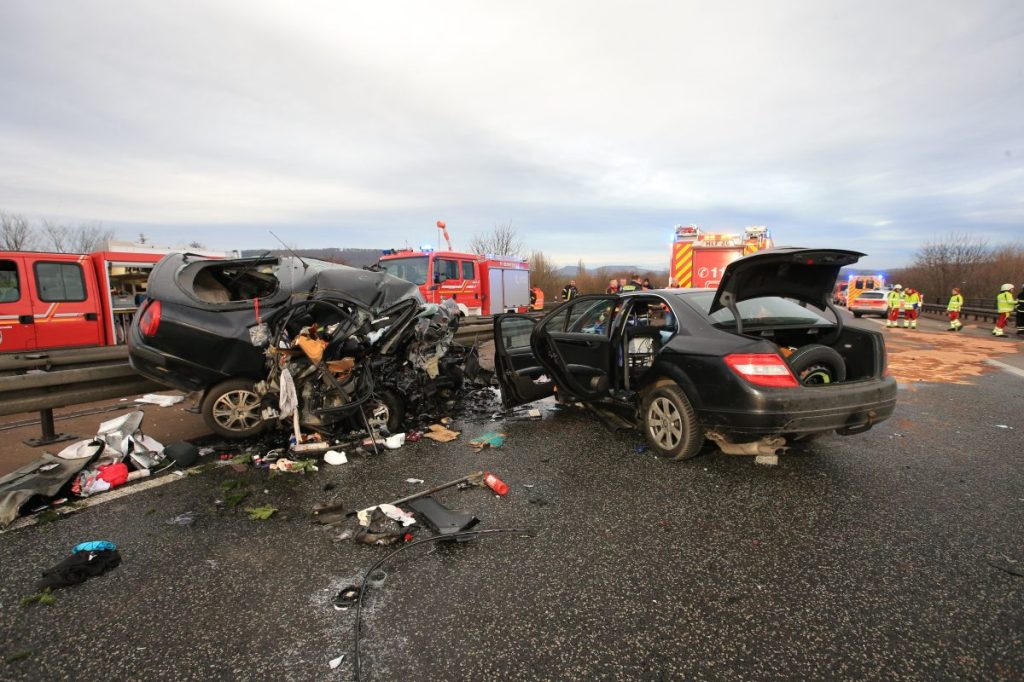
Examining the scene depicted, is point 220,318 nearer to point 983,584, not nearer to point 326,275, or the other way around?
point 326,275

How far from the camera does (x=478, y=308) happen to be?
1426 centimetres

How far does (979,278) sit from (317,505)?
47.1 metres

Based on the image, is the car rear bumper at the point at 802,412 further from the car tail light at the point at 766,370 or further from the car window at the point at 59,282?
the car window at the point at 59,282

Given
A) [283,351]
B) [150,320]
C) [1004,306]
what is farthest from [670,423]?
[1004,306]

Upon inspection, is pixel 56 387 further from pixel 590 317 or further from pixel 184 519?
pixel 590 317

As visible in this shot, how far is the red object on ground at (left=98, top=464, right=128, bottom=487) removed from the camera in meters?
3.73

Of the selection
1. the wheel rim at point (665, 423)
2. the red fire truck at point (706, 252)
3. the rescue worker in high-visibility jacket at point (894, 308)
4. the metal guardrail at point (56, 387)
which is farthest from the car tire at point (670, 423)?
the rescue worker in high-visibility jacket at point (894, 308)

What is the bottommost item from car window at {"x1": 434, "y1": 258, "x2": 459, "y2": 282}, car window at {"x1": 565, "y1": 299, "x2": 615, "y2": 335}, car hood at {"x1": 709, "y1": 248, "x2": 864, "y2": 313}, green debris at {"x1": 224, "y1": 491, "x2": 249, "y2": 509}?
green debris at {"x1": 224, "y1": 491, "x2": 249, "y2": 509}

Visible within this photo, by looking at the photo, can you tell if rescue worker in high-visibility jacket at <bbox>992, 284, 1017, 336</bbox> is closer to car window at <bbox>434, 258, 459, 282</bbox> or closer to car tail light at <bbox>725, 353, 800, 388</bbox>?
car window at <bbox>434, 258, 459, 282</bbox>

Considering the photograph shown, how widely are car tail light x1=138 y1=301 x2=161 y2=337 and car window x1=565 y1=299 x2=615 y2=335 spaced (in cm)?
398

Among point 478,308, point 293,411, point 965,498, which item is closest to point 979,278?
point 478,308

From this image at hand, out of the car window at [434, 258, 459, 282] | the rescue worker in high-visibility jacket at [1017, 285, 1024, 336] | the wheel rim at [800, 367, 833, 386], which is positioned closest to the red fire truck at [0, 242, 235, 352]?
the car window at [434, 258, 459, 282]

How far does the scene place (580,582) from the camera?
2.52 metres

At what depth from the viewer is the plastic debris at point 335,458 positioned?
14.0 feet
